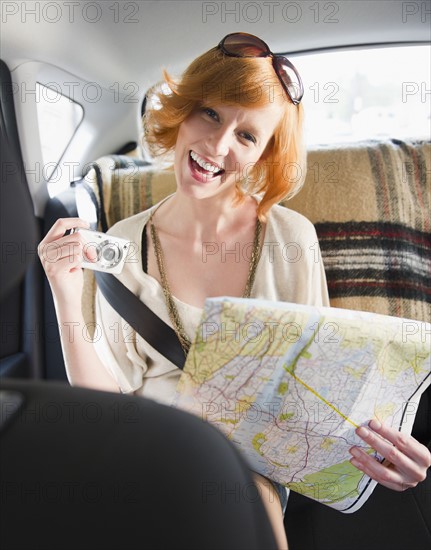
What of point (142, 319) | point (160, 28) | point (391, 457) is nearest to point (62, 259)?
point (142, 319)

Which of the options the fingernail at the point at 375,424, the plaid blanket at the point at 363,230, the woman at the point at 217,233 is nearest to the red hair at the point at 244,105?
the woman at the point at 217,233

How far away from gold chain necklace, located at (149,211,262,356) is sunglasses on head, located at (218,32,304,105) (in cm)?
23

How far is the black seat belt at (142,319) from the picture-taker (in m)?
0.87

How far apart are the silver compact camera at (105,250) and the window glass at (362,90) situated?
0.37 metres

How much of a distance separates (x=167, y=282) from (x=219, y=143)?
0.23m

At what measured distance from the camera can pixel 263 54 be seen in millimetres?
824

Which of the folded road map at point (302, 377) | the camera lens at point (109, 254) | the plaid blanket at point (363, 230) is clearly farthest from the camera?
the plaid blanket at point (363, 230)

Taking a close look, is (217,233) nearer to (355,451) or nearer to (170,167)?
(170,167)

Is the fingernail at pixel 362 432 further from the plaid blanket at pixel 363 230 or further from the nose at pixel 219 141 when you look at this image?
the nose at pixel 219 141

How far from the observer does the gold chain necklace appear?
884 millimetres

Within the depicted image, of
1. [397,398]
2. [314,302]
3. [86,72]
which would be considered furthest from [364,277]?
[86,72]

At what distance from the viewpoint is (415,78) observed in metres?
0.99

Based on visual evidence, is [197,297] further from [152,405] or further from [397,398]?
[152,405]

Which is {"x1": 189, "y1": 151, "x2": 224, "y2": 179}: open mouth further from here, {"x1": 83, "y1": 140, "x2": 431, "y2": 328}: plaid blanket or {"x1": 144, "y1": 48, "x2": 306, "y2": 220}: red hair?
{"x1": 83, "y1": 140, "x2": 431, "y2": 328}: plaid blanket
